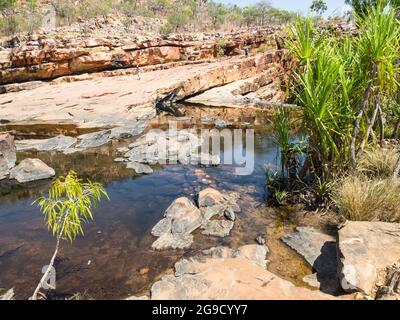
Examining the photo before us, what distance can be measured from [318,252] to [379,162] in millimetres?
2450

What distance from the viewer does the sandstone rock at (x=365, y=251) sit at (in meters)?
3.46

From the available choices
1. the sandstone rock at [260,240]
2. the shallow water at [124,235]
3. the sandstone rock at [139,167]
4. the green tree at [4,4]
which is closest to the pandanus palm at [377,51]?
the sandstone rock at [260,240]

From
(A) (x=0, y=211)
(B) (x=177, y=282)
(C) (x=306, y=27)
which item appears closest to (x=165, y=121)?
(A) (x=0, y=211)

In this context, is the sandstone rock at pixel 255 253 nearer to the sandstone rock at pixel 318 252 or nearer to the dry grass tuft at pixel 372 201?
the sandstone rock at pixel 318 252

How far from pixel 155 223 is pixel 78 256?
1.47 meters

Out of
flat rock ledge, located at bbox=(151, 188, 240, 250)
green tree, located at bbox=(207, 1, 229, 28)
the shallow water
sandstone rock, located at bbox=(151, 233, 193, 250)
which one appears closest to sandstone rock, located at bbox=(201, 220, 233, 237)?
flat rock ledge, located at bbox=(151, 188, 240, 250)

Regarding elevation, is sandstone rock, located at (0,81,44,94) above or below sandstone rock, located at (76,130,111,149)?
above

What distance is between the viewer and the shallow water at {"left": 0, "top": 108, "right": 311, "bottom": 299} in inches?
170

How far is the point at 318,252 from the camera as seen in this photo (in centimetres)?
460

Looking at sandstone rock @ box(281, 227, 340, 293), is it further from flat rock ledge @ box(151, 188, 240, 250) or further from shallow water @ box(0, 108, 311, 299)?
flat rock ledge @ box(151, 188, 240, 250)

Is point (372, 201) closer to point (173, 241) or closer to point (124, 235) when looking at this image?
point (173, 241)

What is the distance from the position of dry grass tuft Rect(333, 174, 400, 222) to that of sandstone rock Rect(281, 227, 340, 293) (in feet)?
1.86

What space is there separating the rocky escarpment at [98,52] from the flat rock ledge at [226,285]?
2185cm

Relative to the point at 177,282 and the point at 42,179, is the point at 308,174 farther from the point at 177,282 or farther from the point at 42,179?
the point at 42,179
